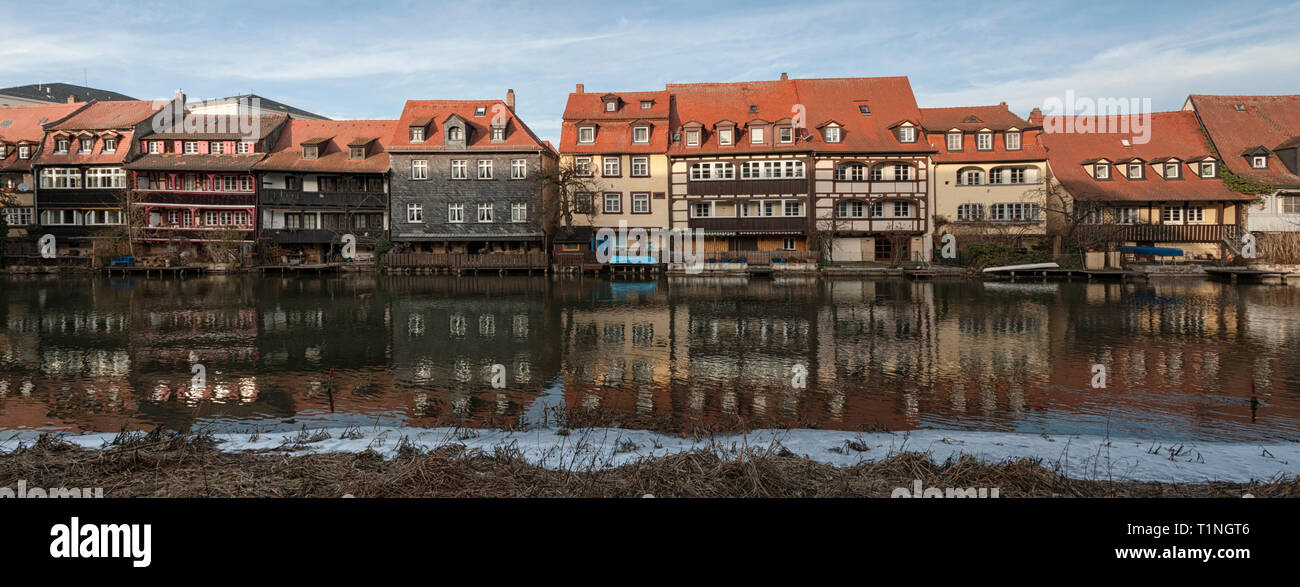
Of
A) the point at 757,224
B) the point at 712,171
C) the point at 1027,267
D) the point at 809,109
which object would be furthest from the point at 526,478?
the point at 809,109

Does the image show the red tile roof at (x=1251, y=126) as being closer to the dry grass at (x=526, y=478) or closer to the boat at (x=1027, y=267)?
the boat at (x=1027, y=267)

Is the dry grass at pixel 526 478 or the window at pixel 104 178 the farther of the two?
the window at pixel 104 178

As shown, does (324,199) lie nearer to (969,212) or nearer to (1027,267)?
(969,212)

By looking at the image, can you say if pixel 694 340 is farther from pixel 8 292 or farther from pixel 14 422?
pixel 8 292

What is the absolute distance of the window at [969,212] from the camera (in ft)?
164

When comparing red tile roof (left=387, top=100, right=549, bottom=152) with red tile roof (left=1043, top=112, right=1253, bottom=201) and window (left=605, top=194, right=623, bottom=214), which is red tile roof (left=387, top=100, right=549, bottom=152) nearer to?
window (left=605, top=194, right=623, bottom=214)

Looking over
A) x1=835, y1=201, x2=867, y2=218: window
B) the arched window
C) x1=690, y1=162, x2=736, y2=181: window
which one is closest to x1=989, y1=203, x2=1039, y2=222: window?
x1=835, y1=201, x2=867, y2=218: window

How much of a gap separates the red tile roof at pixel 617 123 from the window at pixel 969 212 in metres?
18.8

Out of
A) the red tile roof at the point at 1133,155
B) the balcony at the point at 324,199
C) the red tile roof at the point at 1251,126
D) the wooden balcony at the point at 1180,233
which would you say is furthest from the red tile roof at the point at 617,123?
the red tile roof at the point at 1251,126

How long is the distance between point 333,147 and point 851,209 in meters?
34.7
